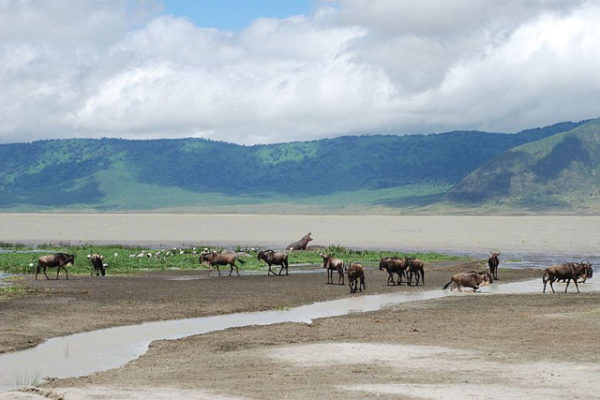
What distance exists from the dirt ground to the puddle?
2.22 feet

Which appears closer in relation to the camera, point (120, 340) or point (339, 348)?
point (339, 348)

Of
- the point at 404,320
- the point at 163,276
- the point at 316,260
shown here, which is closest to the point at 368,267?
the point at 316,260

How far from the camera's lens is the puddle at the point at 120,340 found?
19094 mm

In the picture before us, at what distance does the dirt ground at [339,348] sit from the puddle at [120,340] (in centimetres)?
68

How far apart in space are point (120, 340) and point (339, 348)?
575 centimetres

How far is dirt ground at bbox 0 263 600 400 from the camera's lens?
15938 mm

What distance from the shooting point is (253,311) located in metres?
29.9

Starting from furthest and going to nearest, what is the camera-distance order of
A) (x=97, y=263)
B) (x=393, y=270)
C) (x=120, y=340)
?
(x=97, y=263) → (x=393, y=270) → (x=120, y=340)

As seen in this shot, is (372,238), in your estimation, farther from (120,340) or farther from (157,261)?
(120,340)

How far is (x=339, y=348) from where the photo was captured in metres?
20.6

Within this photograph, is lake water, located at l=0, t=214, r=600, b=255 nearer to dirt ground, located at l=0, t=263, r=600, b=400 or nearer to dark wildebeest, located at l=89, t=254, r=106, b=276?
dark wildebeest, located at l=89, t=254, r=106, b=276

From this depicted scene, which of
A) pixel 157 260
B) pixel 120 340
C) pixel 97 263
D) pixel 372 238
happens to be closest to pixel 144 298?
pixel 120 340

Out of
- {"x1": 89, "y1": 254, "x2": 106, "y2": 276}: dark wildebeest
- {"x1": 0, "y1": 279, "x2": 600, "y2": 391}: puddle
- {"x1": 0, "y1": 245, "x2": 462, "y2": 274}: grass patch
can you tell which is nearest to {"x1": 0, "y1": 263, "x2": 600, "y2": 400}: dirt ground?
{"x1": 0, "y1": 279, "x2": 600, "y2": 391}: puddle

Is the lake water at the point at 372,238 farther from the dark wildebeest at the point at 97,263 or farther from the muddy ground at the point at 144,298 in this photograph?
the dark wildebeest at the point at 97,263
